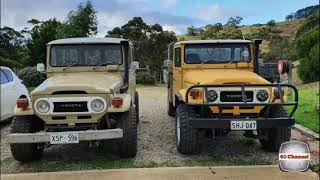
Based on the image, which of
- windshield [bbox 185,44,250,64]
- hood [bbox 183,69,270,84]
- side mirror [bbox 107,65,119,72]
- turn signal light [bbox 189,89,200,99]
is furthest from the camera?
windshield [bbox 185,44,250,64]

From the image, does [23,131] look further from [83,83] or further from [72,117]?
[83,83]

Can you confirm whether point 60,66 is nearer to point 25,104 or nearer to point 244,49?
point 25,104

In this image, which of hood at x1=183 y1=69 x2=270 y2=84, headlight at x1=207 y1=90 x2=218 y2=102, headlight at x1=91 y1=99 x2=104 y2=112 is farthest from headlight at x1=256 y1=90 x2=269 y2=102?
headlight at x1=91 y1=99 x2=104 y2=112

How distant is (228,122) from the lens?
603cm

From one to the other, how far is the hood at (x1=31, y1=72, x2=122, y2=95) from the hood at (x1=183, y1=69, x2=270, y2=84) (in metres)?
1.11

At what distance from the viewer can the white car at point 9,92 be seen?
7.29 metres

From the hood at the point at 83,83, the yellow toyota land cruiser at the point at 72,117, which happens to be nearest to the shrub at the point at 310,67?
the hood at the point at 83,83

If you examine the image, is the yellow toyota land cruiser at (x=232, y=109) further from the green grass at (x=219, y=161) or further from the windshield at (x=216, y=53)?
the windshield at (x=216, y=53)

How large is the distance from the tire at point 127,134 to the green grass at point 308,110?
3.55 m

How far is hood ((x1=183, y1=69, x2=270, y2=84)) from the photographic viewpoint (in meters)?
6.52

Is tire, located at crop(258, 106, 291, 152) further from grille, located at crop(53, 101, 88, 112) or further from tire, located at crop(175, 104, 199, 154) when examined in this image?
grille, located at crop(53, 101, 88, 112)

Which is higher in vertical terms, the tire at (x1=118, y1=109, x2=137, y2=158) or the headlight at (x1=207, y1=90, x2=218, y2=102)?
the headlight at (x1=207, y1=90, x2=218, y2=102)

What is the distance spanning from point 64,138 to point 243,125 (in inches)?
87.6

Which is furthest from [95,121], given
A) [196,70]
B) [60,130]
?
[196,70]
